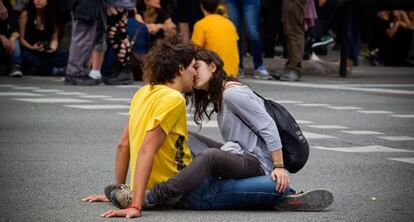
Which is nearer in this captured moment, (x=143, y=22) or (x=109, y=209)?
(x=109, y=209)

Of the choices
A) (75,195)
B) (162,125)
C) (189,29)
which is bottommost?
(189,29)

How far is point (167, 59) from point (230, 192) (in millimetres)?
795

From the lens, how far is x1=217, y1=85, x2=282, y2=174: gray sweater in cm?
707

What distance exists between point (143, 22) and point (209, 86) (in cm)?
1117

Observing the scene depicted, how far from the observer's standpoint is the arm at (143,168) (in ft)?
21.9

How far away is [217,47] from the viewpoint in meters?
15.4

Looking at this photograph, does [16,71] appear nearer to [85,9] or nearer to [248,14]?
[85,9]

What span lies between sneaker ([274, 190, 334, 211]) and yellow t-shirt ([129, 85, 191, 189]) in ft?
1.91

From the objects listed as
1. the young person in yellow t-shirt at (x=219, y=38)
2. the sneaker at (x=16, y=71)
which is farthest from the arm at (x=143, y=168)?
the sneaker at (x=16, y=71)

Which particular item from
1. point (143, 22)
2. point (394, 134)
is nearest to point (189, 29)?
point (143, 22)

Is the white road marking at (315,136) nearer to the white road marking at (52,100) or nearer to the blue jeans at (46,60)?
the white road marking at (52,100)

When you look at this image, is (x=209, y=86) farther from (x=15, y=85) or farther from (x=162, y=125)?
(x=15, y=85)

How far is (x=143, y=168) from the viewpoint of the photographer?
22.1 ft

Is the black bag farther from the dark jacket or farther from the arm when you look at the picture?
the dark jacket
